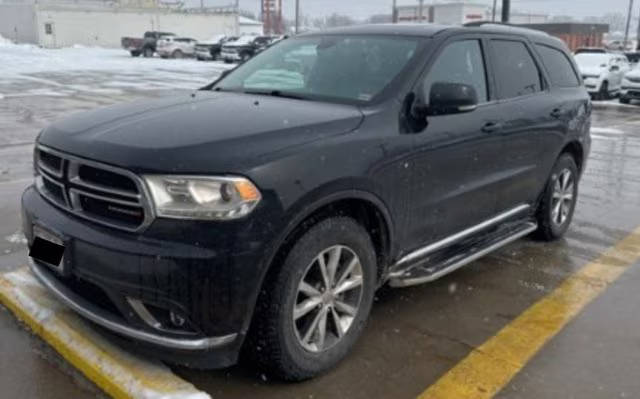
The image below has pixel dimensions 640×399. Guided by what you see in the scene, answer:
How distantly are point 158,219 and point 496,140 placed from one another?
8.12 feet

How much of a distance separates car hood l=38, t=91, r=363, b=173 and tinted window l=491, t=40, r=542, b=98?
1.54 m

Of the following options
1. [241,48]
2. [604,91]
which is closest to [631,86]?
[604,91]

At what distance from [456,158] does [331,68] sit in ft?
3.12

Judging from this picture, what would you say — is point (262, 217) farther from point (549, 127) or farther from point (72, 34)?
point (72, 34)

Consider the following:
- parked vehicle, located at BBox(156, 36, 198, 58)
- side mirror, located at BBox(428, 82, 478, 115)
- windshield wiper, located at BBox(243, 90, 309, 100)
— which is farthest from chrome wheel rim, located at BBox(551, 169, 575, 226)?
parked vehicle, located at BBox(156, 36, 198, 58)

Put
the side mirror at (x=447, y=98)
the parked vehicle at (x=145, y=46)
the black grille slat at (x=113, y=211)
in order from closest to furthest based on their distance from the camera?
1. the black grille slat at (x=113, y=211)
2. the side mirror at (x=447, y=98)
3. the parked vehicle at (x=145, y=46)

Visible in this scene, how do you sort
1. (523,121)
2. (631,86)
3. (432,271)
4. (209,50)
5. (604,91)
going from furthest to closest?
(209,50) → (604,91) → (631,86) → (523,121) → (432,271)

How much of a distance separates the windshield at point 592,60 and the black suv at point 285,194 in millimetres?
18297

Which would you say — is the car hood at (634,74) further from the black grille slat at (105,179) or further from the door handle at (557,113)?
the black grille slat at (105,179)

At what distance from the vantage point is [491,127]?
420 cm

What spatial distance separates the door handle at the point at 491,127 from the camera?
4145mm

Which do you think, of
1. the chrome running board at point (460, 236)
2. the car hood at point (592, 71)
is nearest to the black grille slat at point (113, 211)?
the chrome running board at point (460, 236)

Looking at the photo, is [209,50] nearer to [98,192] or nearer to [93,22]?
[93,22]

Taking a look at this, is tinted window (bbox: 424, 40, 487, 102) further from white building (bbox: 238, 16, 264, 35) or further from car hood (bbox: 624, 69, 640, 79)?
white building (bbox: 238, 16, 264, 35)
